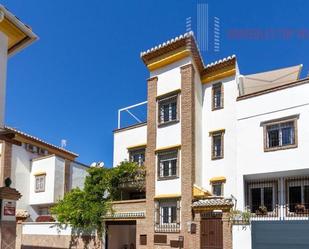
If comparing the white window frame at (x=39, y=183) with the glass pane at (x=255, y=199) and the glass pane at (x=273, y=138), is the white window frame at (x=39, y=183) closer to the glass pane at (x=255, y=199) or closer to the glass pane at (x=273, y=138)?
the glass pane at (x=255, y=199)

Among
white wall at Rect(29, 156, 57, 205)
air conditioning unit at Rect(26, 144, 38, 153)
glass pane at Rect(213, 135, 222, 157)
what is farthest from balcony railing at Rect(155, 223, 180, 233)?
air conditioning unit at Rect(26, 144, 38, 153)

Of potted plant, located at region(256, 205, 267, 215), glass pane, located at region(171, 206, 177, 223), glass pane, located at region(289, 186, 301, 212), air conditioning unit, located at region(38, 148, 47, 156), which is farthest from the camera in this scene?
air conditioning unit, located at region(38, 148, 47, 156)

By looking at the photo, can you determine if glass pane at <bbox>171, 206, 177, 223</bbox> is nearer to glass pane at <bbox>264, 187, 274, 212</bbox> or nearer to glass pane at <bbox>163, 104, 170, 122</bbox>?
glass pane at <bbox>264, 187, 274, 212</bbox>

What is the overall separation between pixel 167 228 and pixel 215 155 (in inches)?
185

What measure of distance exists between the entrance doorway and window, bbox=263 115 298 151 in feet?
28.4

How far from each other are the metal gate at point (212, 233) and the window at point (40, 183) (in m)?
17.7

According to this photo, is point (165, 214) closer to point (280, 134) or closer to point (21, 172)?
point (280, 134)

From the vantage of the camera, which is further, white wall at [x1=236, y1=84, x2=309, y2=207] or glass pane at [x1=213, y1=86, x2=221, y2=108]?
glass pane at [x1=213, y1=86, x2=221, y2=108]

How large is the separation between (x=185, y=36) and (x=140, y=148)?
305 inches

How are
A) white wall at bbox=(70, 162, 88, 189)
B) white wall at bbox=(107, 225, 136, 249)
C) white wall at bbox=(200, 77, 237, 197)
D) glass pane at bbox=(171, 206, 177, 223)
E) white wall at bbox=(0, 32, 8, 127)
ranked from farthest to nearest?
white wall at bbox=(70, 162, 88, 189), white wall at bbox=(107, 225, 136, 249), white wall at bbox=(200, 77, 237, 197), glass pane at bbox=(171, 206, 177, 223), white wall at bbox=(0, 32, 8, 127)

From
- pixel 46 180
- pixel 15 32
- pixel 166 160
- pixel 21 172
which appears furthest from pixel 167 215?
pixel 21 172

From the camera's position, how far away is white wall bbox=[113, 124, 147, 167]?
95.0 ft

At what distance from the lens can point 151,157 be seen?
84.7ft

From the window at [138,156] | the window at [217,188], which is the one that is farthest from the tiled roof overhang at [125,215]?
the window at [217,188]
